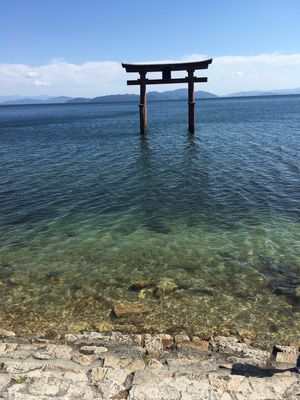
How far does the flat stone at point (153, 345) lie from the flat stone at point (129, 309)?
1.07m

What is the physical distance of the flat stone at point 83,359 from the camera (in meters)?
6.77

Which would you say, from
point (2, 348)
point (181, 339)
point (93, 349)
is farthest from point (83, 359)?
point (181, 339)

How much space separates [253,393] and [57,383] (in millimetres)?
3332

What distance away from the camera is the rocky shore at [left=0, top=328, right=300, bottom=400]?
5.84 metres

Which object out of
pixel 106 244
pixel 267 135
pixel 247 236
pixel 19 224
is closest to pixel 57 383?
pixel 106 244

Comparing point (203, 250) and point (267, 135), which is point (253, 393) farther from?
point (267, 135)

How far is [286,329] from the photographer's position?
800cm

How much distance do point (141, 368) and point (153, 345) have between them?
87cm

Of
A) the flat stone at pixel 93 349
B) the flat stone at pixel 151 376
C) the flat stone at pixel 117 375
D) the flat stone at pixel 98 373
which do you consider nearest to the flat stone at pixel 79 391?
the flat stone at pixel 98 373

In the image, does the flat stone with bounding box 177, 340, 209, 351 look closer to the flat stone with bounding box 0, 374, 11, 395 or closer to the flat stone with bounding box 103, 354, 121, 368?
the flat stone with bounding box 103, 354, 121, 368

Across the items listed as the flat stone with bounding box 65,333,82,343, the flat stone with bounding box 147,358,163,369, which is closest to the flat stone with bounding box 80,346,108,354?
the flat stone with bounding box 65,333,82,343

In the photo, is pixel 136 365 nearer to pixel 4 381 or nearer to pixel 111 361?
pixel 111 361

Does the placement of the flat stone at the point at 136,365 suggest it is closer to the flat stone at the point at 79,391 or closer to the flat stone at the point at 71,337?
the flat stone at the point at 79,391

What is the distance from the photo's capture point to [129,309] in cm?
898
